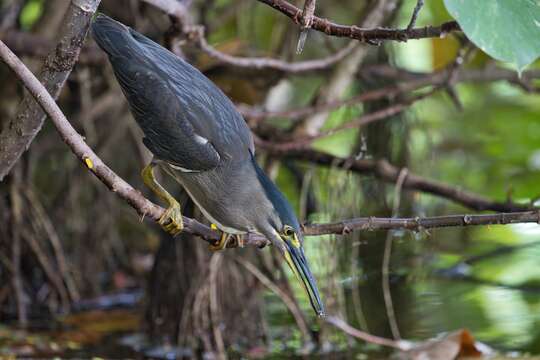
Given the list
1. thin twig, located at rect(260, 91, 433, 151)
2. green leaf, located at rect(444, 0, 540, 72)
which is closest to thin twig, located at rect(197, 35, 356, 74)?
thin twig, located at rect(260, 91, 433, 151)

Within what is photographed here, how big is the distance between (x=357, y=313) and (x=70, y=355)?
53.7 inches

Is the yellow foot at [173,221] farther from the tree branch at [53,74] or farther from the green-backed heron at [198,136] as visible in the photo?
the tree branch at [53,74]

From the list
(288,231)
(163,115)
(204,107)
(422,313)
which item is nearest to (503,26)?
(288,231)

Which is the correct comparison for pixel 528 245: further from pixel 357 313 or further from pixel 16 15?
pixel 16 15

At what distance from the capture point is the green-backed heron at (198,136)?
296 centimetres

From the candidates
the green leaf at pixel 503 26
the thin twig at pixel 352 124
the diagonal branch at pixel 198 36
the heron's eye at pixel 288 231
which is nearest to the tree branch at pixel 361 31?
the green leaf at pixel 503 26

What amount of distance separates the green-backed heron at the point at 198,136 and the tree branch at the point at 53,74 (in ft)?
0.89

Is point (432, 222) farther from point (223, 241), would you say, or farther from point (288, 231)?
point (223, 241)

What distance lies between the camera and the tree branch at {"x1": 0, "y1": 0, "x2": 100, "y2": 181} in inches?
106

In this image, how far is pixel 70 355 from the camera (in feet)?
13.6

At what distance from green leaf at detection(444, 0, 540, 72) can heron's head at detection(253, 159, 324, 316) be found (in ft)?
2.69

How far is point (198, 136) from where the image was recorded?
2.99 meters

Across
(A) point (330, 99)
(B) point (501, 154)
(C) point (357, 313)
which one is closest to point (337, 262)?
(C) point (357, 313)

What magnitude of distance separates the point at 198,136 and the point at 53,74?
1.69 ft
